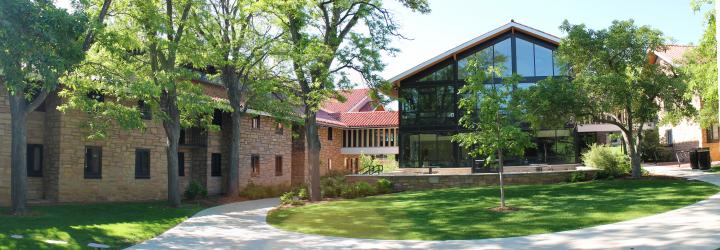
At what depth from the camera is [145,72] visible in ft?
64.5

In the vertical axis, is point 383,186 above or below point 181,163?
below

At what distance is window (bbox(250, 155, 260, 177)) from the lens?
98.1ft

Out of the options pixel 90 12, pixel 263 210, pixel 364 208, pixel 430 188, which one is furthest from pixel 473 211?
pixel 90 12

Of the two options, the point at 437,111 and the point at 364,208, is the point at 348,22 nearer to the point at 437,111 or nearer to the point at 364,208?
the point at 364,208

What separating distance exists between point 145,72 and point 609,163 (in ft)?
61.7

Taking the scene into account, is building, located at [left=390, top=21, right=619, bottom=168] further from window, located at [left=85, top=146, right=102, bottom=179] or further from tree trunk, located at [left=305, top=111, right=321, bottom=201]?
window, located at [left=85, top=146, right=102, bottom=179]

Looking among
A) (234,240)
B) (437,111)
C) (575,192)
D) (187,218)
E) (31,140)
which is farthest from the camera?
(437,111)

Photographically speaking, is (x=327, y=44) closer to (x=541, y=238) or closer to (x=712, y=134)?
(x=541, y=238)

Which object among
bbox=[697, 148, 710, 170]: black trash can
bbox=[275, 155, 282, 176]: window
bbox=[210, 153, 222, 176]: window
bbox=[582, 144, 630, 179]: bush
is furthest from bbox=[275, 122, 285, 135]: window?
bbox=[697, 148, 710, 170]: black trash can

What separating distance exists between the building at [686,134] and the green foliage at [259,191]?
20.8 m

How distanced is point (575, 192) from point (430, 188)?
746cm

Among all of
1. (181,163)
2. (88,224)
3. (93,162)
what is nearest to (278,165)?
(181,163)

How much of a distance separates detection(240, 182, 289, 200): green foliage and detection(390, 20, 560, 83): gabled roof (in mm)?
9517

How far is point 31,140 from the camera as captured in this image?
20.9m
